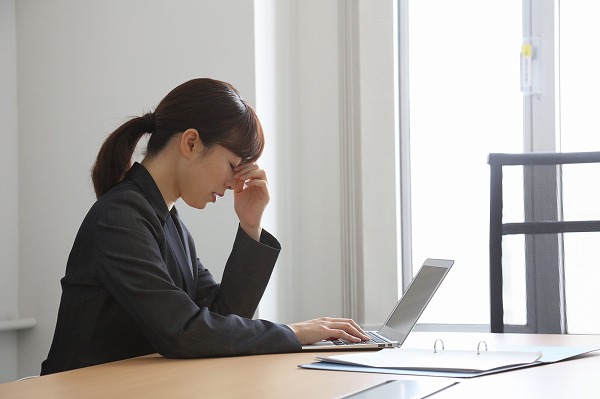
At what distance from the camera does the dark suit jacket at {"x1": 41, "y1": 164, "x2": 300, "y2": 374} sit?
1444mm

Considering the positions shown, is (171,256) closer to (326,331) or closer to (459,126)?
(326,331)

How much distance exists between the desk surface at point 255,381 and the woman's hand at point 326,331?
123 millimetres

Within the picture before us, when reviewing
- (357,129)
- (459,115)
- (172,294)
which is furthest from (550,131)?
(172,294)

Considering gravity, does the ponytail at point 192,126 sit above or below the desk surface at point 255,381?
above

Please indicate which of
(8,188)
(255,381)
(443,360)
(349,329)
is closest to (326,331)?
(349,329)

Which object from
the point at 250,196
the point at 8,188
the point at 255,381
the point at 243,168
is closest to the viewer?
the point at 255,381

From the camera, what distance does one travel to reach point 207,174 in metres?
1.75

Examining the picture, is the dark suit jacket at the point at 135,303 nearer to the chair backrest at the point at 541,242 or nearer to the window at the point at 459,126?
the chair backrest at the point at 541,242

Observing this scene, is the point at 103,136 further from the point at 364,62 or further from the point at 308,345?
the point at 308,345

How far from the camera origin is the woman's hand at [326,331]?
5.12 ft

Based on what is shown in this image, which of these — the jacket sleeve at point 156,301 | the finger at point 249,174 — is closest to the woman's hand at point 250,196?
the finger at point 249,174

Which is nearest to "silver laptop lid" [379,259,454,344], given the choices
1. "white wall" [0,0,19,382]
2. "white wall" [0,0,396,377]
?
"white wall" [0,0,396,377]

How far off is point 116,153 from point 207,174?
0.19 metres

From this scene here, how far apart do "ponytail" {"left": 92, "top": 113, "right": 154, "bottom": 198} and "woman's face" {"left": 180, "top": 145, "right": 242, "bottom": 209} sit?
126mm
